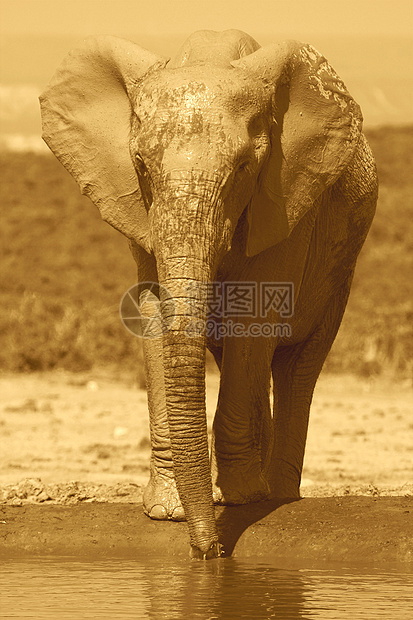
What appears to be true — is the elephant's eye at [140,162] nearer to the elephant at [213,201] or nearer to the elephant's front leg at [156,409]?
the elephant at [213,201]

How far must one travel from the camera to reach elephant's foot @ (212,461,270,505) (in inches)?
262

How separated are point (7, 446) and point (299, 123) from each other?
577 cm

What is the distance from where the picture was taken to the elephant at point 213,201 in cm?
559

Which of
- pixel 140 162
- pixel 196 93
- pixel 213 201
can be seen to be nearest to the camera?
pixel 213 201

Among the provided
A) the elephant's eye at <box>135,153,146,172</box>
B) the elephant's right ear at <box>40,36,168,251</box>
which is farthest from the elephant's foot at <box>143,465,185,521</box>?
the elephant's eye at <box>135,153,146,172</box>

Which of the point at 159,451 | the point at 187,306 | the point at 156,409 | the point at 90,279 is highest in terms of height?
the point at 187,306

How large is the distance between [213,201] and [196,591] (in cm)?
166

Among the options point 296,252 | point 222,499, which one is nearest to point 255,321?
point 296,252

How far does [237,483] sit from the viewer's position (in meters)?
6.69

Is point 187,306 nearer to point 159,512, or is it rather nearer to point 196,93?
point 196,93

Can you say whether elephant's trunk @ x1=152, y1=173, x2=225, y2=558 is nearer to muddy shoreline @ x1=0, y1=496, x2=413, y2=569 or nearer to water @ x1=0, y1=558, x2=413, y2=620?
water @ x1=0, y1=558, x2=413, y2=620

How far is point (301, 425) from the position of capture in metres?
7.97

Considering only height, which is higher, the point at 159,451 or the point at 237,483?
the point at 159,451

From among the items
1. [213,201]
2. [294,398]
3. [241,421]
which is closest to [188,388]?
[213,201]
